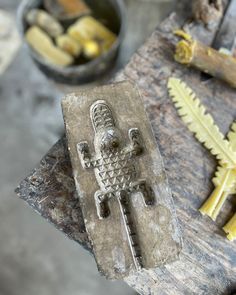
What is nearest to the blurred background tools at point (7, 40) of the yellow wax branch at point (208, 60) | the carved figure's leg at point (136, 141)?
the yellow wax branch at point (208, 60)

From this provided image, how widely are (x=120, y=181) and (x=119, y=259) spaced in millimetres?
171

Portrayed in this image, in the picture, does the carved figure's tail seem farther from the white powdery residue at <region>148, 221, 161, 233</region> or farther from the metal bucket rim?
the metal bucket rim

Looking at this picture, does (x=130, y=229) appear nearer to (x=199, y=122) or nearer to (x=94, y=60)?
(x=199, y=122)

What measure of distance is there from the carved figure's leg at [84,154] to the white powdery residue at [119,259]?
0.63 ft

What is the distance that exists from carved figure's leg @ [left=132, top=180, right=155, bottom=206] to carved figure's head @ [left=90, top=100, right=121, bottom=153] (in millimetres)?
100

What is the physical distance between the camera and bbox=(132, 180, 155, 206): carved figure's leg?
93 centimetres

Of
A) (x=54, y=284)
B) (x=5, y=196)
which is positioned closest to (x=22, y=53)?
(x=5, y=196)

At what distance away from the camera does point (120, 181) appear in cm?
95

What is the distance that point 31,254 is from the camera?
1.90 meters

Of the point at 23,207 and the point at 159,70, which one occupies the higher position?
the point at 159,70

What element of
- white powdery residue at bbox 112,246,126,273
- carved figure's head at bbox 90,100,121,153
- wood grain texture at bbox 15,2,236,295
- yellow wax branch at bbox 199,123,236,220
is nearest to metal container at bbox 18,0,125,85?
wood grain texture at bbox 15,2,236,295

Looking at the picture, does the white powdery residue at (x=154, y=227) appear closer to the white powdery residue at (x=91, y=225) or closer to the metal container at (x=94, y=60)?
the white powdery residue at (x=91, y=225)

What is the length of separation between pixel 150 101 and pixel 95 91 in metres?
0.19

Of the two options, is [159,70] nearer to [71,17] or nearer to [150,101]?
[150,101]
